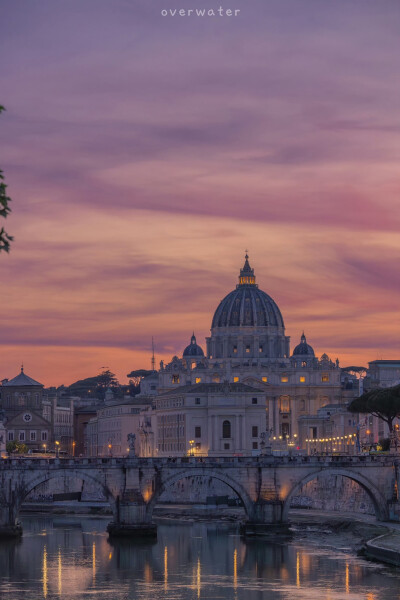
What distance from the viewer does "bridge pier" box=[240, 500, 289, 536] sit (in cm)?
11112

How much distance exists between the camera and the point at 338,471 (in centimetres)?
11362

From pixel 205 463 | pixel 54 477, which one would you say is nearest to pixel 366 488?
pixel 205 463

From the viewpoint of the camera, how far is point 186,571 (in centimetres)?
9375

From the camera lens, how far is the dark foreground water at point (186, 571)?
83750mm

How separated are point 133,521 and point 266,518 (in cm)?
1010

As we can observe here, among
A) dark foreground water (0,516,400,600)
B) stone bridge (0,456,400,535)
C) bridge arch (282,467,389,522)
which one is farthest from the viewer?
bridge arch (282,467,389,522)

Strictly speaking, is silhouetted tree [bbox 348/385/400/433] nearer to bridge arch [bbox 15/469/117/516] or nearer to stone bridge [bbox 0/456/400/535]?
stone bridge [bbox 0/456/400/535]

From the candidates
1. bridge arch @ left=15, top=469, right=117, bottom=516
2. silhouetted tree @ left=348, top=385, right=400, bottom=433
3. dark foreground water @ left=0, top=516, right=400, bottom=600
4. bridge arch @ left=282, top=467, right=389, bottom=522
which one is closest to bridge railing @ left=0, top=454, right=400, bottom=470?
bridge arch @ left=15, top=469, right=117, bottom=516

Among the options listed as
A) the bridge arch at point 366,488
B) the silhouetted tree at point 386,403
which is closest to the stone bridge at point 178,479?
the bridge arch at point 366,488

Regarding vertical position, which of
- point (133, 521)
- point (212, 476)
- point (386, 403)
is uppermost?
point (386, 403)

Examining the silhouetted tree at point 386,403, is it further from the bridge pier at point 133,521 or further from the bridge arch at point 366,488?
the bridge pier at point 133,521

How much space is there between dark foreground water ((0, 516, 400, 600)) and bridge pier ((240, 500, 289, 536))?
1905 mm

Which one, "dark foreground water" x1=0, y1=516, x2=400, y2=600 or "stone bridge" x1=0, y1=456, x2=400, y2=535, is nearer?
"dark foreground water" x1=0, y1=516, x2=400, y2=600

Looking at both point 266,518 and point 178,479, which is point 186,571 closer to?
point 266,518
